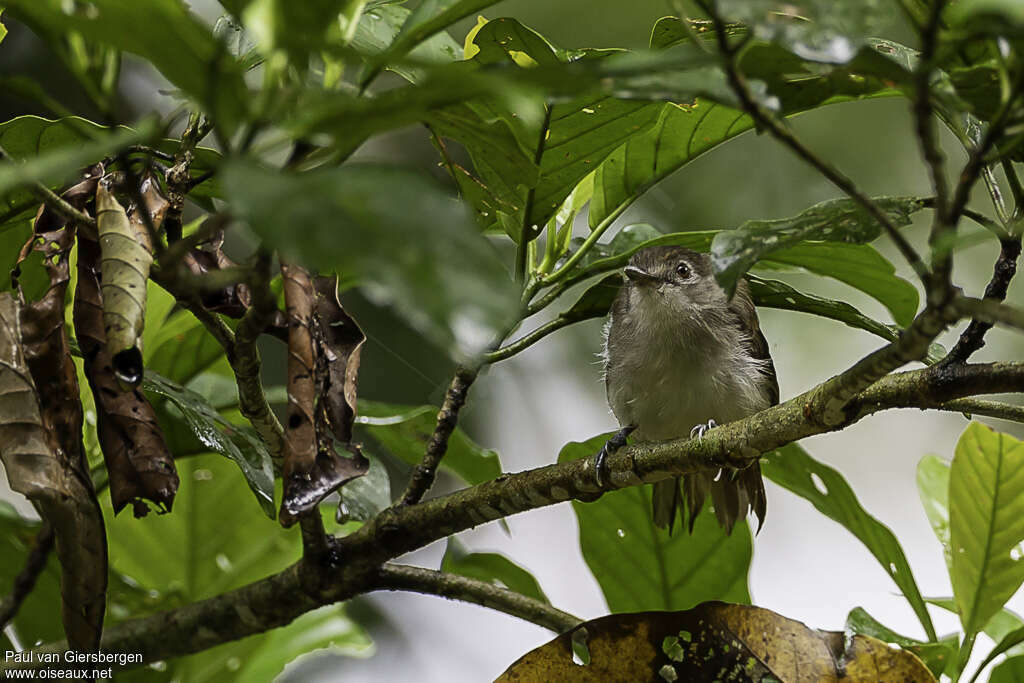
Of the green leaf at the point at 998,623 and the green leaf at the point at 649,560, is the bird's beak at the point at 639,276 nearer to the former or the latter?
the green leaf at the point at 649,560

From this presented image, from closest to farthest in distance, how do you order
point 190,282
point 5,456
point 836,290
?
point 190,282 < point 5,456 < point 836,290

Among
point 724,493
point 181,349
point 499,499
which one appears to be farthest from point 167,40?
point 724,493

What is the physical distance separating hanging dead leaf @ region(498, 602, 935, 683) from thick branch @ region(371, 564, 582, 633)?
0.11 m

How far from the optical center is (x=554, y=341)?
13.3 ft

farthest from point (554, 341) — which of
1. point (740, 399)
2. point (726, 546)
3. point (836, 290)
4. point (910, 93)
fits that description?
point (910, 93)

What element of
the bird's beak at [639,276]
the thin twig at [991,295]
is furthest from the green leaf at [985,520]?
the bird's beak at [639,276]

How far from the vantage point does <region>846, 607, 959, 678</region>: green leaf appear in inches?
52.1

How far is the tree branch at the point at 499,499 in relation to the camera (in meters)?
0.90

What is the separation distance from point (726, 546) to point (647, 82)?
3.68 feet

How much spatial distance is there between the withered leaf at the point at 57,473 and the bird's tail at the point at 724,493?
38.0 inches

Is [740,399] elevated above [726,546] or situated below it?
above

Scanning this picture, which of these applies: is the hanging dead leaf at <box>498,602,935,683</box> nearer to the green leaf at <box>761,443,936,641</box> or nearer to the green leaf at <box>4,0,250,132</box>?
the green leaf at <box>761,443,936,641</box>

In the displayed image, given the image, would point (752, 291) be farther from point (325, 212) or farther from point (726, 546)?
point (325, 212)

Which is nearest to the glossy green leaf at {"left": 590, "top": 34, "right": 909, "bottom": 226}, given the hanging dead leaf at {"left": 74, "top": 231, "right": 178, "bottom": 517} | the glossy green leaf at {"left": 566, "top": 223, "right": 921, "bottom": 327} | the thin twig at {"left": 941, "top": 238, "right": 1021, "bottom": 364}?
the glossy green leaf at {"left": 566, "top": 223, "right": 921, "bottom": 327}
